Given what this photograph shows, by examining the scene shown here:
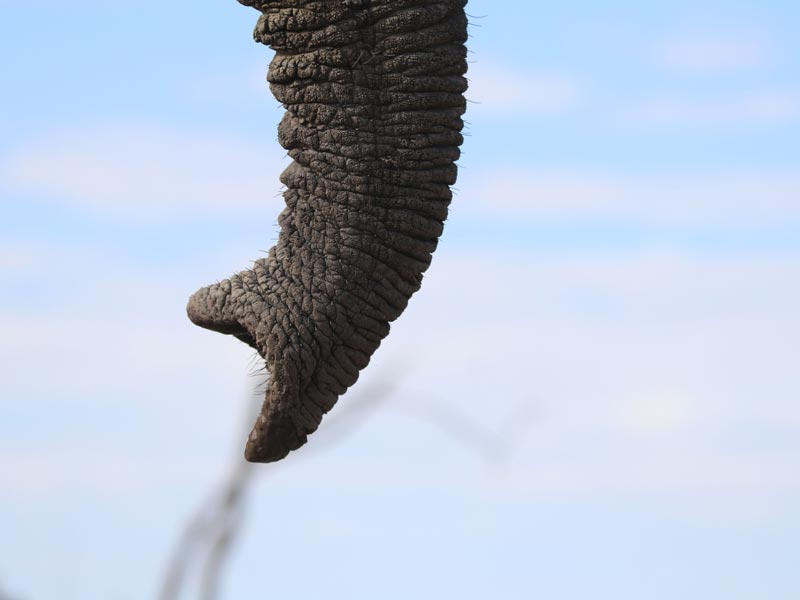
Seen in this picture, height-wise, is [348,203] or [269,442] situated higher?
[348,203]

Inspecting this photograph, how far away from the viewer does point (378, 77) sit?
17.9 feet

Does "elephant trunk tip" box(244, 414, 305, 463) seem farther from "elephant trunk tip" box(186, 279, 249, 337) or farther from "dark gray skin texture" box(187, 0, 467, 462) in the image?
"elephant trunk tip" box(186, 279, 249, 337)

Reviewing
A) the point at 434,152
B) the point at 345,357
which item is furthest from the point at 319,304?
the point at 434,152

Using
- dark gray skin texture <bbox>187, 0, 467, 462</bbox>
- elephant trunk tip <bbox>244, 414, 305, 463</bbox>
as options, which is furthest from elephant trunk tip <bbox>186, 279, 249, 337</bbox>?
elephant trunk tip <bbox>244, 414, 305, 463</bbox>

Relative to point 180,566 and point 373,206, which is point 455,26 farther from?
point 180,566

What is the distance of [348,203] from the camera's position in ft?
17.7

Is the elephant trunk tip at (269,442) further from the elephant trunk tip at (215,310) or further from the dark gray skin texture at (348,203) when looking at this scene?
the elephant trunk tip at (215,310)

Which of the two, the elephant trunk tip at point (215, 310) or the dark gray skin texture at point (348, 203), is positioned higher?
the dark gray skin texture at point (348, 203)

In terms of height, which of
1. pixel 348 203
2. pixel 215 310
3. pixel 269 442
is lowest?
pixel 269 442

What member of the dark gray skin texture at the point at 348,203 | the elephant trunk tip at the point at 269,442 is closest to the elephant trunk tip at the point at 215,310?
the dark gray skin texture at the point at 348,203

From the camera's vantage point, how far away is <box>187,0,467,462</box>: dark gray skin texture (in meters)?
5.36

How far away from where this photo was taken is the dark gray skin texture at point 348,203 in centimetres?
536

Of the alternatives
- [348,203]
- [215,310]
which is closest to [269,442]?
[215,310]

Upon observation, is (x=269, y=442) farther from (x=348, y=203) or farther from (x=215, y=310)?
(x=348, y=203)
